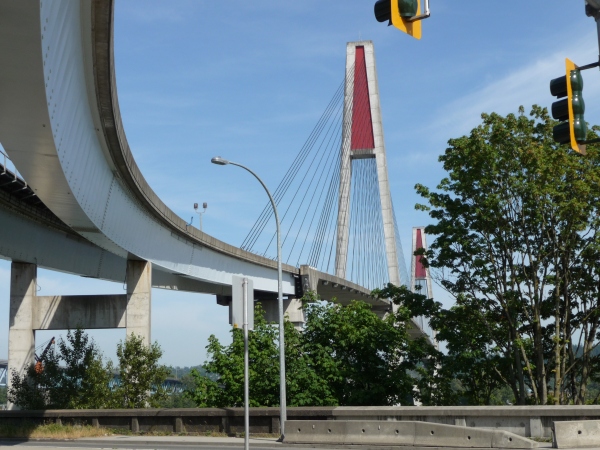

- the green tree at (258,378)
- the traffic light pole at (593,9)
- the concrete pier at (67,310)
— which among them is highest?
the concrete pier at (67,310)

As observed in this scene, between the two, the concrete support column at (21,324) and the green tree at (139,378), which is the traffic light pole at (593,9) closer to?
the green tree at (139,378)

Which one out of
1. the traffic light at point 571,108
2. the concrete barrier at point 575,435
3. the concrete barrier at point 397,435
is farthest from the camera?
the concrete barrier at point 397,435

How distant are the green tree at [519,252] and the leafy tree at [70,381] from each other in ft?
41.2

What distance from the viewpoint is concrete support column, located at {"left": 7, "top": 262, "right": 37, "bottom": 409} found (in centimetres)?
3547

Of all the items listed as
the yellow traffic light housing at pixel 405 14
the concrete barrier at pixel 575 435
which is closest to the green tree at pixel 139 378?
the concrete barrier at pixel 575 435

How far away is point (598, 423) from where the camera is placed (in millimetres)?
15625

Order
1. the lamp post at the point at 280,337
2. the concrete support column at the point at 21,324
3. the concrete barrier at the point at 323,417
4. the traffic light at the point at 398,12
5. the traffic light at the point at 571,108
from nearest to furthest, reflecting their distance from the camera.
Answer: the traffic light at the point at 398,12 < the traffic light at the point at 571,108 < the concrete barrier at the point at 323,417 < the lamp post at the point at 280,337 < the concrete support column at the point at 21,324

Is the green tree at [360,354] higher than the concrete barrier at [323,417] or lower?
higher

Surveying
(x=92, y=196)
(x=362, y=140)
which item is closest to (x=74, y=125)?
(x=92, y=196)

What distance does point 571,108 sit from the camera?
324 inches

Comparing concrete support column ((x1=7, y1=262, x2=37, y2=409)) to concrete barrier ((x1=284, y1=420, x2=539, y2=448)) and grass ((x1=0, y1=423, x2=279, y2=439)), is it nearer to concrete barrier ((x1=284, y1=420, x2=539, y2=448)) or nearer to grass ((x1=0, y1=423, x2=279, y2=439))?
grass ((x1=0, y1=423, x2=279, y2=439))

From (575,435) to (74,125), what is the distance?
1200 cm

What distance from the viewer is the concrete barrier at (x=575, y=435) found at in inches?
601

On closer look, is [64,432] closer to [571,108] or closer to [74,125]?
[74,125]
